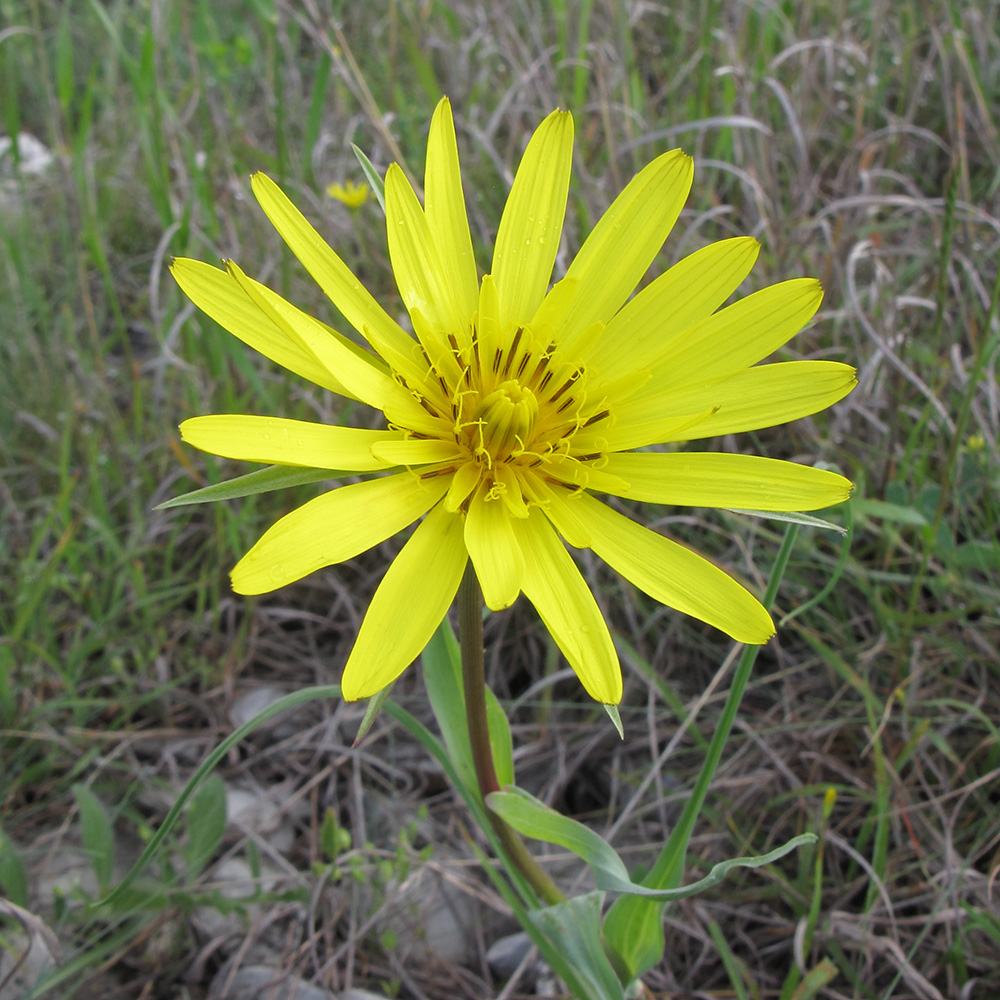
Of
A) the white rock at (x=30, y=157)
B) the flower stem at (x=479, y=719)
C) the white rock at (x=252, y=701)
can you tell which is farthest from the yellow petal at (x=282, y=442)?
the white rock at (x=30, y=157)

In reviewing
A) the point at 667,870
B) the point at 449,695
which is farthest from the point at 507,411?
the point at 667,870

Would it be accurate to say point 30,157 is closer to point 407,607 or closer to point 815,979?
point 407,607

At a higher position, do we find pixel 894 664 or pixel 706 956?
pixel 894 664

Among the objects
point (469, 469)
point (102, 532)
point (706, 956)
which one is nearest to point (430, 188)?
point (469, 469)

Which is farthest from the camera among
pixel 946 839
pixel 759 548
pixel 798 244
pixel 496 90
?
pixel 496 90

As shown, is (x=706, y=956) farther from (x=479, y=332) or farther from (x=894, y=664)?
(x=479, y=332)

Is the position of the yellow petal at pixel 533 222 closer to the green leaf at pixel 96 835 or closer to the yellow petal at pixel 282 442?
the yellow petal at pixel 282 442

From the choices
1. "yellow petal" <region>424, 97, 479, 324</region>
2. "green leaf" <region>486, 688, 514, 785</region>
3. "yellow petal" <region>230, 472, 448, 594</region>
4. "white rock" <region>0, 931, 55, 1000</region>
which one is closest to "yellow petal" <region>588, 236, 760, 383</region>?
"yellow petal" <region>424, 97, 479, 324</region>
